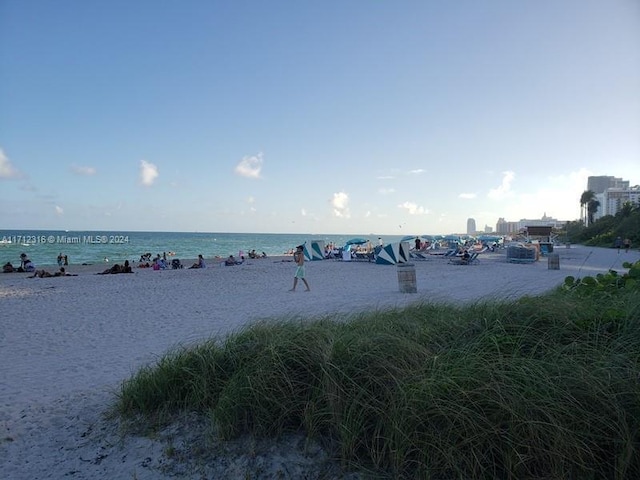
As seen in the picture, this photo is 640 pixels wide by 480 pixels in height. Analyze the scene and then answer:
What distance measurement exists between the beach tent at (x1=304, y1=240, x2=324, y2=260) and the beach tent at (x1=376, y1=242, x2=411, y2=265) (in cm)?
722

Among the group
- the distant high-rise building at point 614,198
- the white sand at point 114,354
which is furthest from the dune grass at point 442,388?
the distant high-rise building at point 614,198

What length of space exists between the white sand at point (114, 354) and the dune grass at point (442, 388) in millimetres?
285

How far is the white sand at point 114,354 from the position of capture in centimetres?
312

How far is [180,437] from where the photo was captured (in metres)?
3.39

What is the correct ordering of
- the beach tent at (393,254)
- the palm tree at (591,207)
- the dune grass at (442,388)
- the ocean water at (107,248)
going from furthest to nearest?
the palm tree at (591,207), the ocean water at (107,248), the beach tent at (393,254), the dune grass at (442,388)

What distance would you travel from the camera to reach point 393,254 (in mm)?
24016

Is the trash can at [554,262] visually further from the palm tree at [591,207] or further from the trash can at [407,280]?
the palm tree at [591,207]

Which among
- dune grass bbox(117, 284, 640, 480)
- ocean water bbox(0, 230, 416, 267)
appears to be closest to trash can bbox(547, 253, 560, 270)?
dune grass bbox(117, 284, 640, 480)

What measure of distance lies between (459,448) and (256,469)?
1316mm

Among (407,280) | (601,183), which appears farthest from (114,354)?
(601,183)

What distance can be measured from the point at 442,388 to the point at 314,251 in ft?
93.3

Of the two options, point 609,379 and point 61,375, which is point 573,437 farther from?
point 61,375

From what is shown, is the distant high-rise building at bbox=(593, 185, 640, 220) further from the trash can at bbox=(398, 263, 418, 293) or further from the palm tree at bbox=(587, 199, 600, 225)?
the trash can at bbox=(398, 263, 418, 293)

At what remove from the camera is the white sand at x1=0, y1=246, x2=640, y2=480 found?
10.2ft
